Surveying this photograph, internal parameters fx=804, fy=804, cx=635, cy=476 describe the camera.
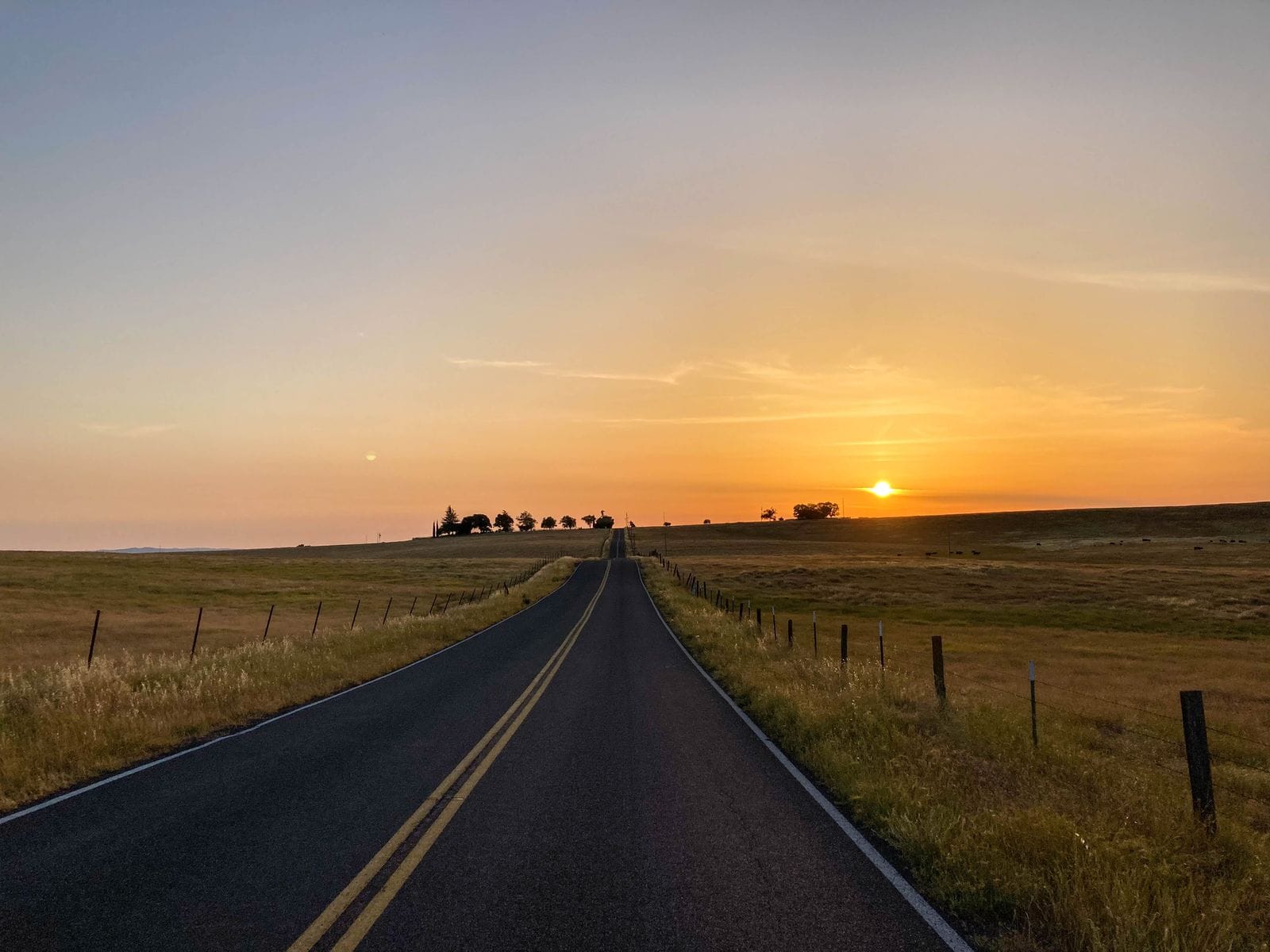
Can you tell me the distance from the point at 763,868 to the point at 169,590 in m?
63.9

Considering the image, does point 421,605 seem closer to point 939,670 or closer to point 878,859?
point 939,670

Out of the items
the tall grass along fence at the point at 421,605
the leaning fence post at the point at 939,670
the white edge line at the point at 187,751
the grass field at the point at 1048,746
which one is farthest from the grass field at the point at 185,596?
the leaning fence post at the point at 939,670

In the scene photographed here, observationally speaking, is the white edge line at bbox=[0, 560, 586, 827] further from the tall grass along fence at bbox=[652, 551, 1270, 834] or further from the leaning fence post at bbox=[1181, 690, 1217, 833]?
the leaning fence post at bbox=[1181, 690, 1217, 833]

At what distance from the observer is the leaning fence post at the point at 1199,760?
6891 millimetres

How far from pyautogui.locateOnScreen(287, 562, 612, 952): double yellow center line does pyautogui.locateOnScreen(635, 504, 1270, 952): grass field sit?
3.87m

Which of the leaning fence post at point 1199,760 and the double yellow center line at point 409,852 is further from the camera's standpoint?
the leaning fence post at point 1199,760

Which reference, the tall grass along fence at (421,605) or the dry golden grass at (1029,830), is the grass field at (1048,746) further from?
the tall grass along fence at (421,605)

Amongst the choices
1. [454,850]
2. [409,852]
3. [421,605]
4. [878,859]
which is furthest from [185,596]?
[878,859]

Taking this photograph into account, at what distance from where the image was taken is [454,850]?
21.5ft

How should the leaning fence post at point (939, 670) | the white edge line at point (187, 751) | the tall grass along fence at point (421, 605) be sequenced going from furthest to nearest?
the tall grass along fence at point (421, 605) → the leaning fence post at point (939, 670) → the white edge line at point (187, 751)

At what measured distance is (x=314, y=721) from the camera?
12.8m

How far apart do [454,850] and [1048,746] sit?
8221 mm

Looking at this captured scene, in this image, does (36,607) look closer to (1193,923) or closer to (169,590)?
(169,590)

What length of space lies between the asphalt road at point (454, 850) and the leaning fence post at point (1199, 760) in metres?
3.08
